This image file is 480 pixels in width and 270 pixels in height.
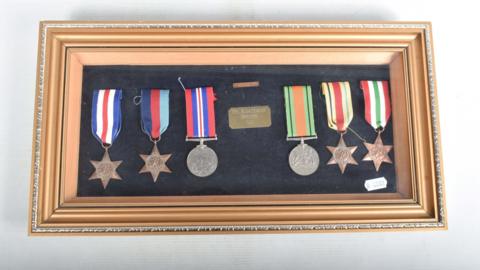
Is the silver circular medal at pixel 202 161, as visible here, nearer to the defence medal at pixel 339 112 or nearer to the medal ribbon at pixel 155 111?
the medal ribbon at pixel 155 111

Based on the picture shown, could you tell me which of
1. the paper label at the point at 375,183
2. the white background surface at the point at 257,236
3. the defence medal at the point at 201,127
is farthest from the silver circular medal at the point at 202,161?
the paper label at the point at 375,183

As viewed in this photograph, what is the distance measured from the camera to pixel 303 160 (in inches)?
52.2

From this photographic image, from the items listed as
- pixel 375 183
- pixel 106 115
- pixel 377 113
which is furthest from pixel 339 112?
pixel 106 115

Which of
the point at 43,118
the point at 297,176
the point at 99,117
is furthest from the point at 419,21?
the point at 43,118

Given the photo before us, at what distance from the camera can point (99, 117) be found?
4.35ft

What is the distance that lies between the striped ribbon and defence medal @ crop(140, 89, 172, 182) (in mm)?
449

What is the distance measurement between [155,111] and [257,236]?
1.92 feet

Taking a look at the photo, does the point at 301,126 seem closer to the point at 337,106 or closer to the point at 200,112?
the point at 337,106

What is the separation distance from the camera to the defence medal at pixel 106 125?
51.4 inches

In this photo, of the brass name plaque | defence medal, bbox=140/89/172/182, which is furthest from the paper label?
defence medal, bbox=140/89/172/182

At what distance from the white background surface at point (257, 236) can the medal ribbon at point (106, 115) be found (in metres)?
0.24

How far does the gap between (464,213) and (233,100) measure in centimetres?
94

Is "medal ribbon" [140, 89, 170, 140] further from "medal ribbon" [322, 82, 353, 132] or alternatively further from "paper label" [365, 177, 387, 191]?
"paper label" [365, 177, 387, 191]

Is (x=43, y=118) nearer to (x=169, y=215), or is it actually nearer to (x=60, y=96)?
(x=60, y=96)
